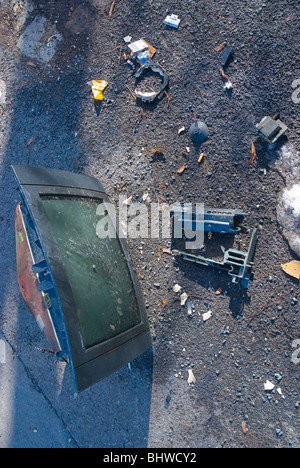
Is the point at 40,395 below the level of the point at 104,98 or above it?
below

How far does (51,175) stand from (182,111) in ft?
5.49

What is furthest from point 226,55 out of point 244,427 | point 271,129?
point 244,427

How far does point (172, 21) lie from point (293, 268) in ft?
9.21

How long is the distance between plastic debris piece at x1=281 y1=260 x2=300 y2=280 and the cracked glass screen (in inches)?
59.3

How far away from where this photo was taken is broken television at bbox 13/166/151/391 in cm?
197

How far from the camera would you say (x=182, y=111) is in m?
3.26

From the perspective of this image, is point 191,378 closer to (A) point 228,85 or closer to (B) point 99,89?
(A) point 228,85

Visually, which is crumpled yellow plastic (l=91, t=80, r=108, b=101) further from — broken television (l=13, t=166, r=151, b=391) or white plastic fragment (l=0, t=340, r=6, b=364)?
white plastic fragment (l=0, t=340, r=6, b=364)

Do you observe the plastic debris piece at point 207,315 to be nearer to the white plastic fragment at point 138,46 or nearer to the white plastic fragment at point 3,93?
the white plastic fragment at point 138,46

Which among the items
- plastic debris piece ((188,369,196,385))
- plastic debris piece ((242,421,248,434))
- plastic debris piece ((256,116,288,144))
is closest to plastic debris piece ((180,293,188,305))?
plastic debris piece ((188,369,196,385))

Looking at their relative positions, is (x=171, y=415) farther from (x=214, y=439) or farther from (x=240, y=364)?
(x=240, y=364)

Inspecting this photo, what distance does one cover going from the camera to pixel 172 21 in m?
3.27

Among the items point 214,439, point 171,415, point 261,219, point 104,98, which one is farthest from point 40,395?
point 104,98
